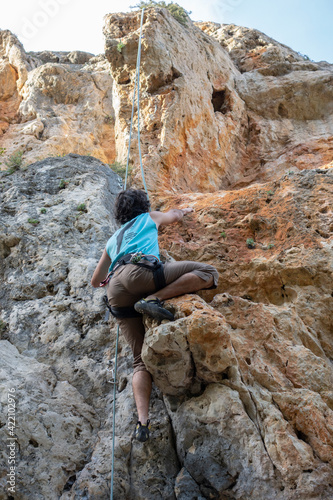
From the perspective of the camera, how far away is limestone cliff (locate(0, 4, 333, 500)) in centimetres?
381

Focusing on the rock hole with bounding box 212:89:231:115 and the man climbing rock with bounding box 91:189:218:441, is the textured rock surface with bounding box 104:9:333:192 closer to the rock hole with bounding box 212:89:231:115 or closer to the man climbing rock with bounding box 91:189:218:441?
the rock hole with bounding box 212:89:231:115

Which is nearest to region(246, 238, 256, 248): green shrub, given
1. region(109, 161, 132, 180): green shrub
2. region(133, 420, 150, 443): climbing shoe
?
region(133, 420, 150, 443): climbing shoe

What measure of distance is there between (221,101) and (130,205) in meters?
7.78

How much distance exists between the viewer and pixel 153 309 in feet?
13.0

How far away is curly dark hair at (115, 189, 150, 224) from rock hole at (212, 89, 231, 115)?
23.6 feet

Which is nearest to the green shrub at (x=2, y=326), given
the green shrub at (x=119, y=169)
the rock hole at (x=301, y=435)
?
the rock hole at (x=301, y=435)

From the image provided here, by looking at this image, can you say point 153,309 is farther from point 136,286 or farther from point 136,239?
point 136,239

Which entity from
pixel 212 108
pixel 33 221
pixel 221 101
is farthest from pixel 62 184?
pixel 221 101

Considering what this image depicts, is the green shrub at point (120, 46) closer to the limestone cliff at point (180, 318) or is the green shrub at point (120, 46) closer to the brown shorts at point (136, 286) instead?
the limestone cliff at point (180, 318)

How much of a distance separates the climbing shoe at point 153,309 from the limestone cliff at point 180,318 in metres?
0.11

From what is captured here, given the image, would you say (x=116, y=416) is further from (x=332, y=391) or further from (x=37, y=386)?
(x=332, y=391)

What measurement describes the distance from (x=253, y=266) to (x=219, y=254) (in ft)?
1.75

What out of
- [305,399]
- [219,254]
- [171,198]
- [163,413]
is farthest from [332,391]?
[171,198]

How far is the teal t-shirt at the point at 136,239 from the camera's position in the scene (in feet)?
14.6
